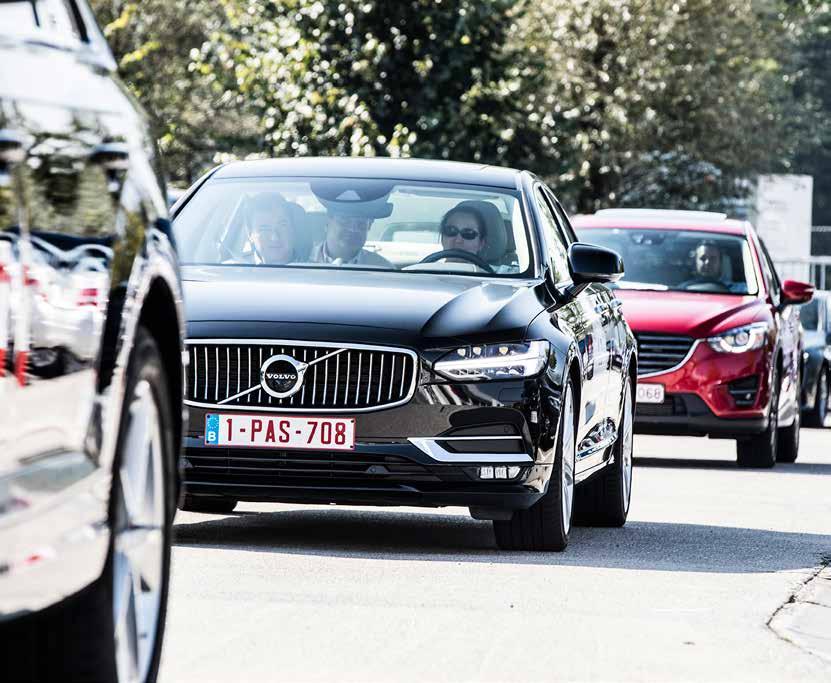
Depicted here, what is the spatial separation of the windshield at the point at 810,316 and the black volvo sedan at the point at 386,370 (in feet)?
55.0

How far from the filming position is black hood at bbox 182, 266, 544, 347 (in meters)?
8.76

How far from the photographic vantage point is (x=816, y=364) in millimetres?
24672

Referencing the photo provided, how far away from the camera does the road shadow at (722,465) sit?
16.5 m

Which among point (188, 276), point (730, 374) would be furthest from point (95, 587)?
point (730, 374)

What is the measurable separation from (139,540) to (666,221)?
1310cm

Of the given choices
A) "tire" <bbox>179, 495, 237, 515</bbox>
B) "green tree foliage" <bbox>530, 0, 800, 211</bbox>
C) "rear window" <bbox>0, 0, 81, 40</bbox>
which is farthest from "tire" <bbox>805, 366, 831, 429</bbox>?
"rear window" <bbox>0, 0, 81, 40</bbox>

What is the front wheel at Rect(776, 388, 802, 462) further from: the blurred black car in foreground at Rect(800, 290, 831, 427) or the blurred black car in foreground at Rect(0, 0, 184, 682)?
the blurred black car in foreground at Rect(0, 0, 184, 682)

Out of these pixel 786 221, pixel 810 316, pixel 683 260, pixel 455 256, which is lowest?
pixel 786 221

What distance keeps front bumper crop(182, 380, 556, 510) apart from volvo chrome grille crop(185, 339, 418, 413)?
0.07 m

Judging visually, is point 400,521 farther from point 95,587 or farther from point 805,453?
point 805,453

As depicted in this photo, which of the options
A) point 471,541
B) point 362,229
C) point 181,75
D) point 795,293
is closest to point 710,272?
point 795,293

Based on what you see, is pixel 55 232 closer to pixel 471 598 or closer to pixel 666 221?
pixel 471 598

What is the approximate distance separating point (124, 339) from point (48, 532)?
2.04 feet

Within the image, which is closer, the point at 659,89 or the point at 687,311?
the point at 687,311
